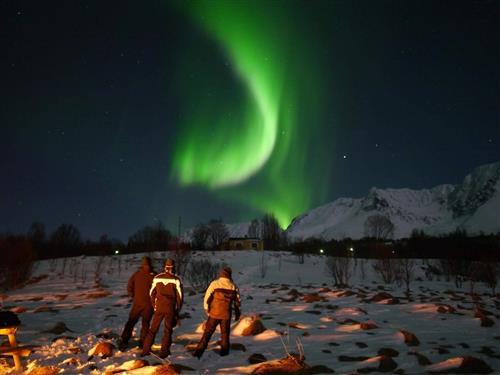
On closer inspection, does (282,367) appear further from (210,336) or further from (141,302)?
(141,302)

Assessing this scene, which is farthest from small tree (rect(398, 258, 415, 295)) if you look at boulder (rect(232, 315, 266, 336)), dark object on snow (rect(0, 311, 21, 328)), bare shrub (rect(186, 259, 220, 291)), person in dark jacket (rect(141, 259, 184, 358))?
dark object on snow (rect(0, 311, 21, 328))

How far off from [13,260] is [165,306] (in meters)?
18.8

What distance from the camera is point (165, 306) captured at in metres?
7.73

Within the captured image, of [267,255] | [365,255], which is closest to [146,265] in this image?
[267,255]

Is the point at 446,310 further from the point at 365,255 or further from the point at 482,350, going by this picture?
the point at 365,255

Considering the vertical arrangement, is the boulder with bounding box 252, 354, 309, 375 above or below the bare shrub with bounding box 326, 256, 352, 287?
below

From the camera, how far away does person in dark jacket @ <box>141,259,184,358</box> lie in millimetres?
7624

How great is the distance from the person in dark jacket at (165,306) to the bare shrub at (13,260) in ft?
59.6

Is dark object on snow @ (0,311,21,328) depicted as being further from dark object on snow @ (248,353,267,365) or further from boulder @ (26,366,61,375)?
dark object on snow @ (248,353,267,365)

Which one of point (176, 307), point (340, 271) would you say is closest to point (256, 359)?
point (176, 307)

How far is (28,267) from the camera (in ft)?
79.0

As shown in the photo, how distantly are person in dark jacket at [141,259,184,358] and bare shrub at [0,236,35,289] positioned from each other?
1815 centimetres

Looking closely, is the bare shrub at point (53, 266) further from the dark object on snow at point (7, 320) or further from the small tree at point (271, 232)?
the small tree at point (271, 232)

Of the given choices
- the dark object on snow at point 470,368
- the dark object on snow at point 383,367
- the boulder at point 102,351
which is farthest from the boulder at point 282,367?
the boulder at point 102,351
